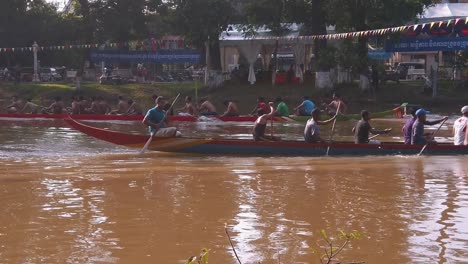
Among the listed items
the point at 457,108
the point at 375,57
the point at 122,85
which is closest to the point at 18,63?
the point at 122,85

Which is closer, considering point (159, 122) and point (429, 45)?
point (159, 122)

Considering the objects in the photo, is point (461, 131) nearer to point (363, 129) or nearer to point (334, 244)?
point (363, 129)

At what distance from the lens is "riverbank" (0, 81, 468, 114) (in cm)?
2789

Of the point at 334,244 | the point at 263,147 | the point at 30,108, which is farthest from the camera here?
the point at 30,108

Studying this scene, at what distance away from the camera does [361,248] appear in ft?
26.5

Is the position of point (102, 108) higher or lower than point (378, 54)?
lower

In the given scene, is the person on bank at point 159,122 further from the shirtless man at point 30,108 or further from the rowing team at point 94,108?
the shirtless man at point 30,108

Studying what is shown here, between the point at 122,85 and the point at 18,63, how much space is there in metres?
8.79

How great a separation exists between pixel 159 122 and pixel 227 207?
19.7ft

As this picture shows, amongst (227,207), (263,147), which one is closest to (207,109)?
(263,147)

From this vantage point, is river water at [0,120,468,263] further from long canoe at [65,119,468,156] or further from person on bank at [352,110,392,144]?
person on bank at [352,110,392,144]

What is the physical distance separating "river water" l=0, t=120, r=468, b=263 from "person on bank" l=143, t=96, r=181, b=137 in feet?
1.79

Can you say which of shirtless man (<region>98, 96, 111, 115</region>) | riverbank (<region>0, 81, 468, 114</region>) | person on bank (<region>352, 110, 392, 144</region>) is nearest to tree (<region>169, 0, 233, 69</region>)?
riverbank (<region>0, 81, 468, 114</region>)

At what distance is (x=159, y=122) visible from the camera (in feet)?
52.2
